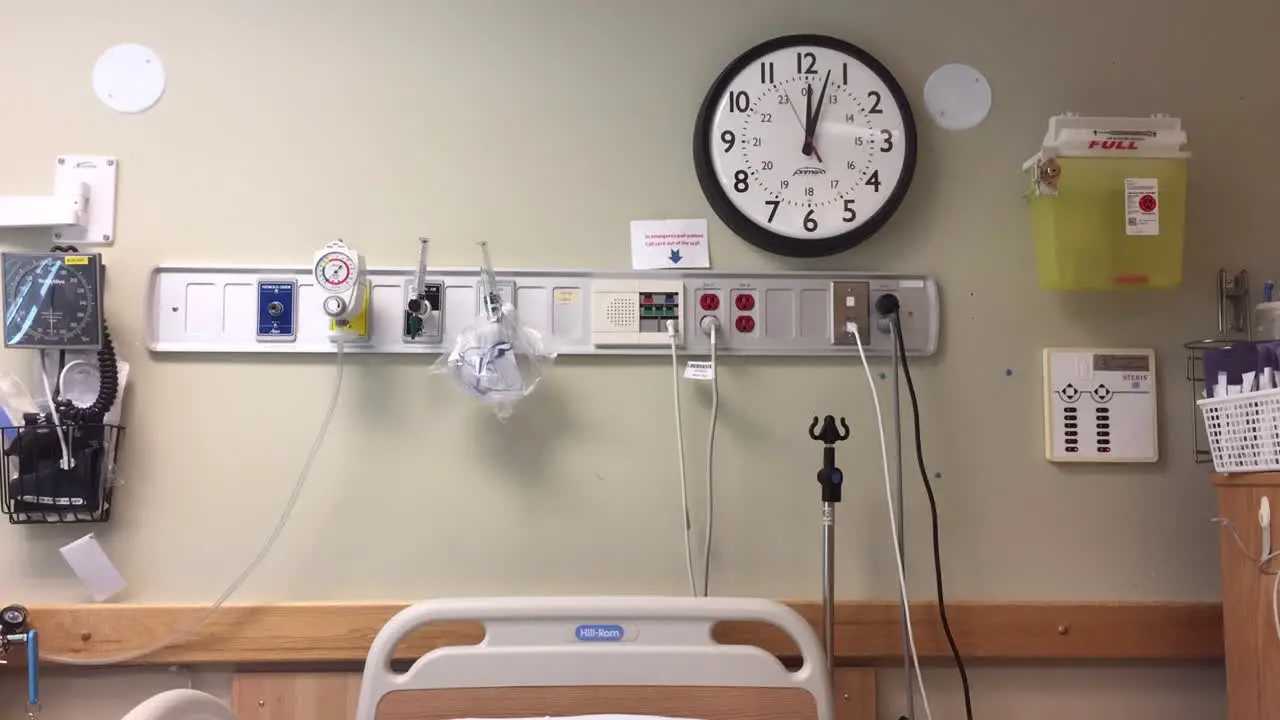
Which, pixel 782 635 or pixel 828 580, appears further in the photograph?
pixel 782 635

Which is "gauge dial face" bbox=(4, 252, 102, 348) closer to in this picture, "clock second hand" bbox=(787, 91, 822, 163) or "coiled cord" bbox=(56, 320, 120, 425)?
"coiled cord" bbox=(56, 320, 120, 425)

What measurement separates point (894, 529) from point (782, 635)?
271mm

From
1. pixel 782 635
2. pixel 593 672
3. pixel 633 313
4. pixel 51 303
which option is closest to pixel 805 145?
pixel 633 313

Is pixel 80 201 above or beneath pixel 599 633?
above

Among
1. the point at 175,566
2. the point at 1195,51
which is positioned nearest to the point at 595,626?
the point at 175,566

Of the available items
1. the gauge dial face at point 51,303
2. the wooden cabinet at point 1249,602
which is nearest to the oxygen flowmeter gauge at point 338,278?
the gauge dial face at point 51,303

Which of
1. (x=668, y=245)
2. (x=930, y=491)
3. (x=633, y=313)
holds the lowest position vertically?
(x=930, y=491)

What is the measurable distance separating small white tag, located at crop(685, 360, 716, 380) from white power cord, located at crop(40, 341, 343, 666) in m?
0.63

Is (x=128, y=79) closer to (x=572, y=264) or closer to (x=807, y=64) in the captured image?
(x=572, y=264)

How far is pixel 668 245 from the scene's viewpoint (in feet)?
5.33

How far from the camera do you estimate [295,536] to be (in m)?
1.56

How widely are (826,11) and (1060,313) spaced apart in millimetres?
728

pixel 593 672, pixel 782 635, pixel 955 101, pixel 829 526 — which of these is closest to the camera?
pixel 593 672

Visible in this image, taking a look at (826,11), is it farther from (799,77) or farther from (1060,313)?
(1060,313)
